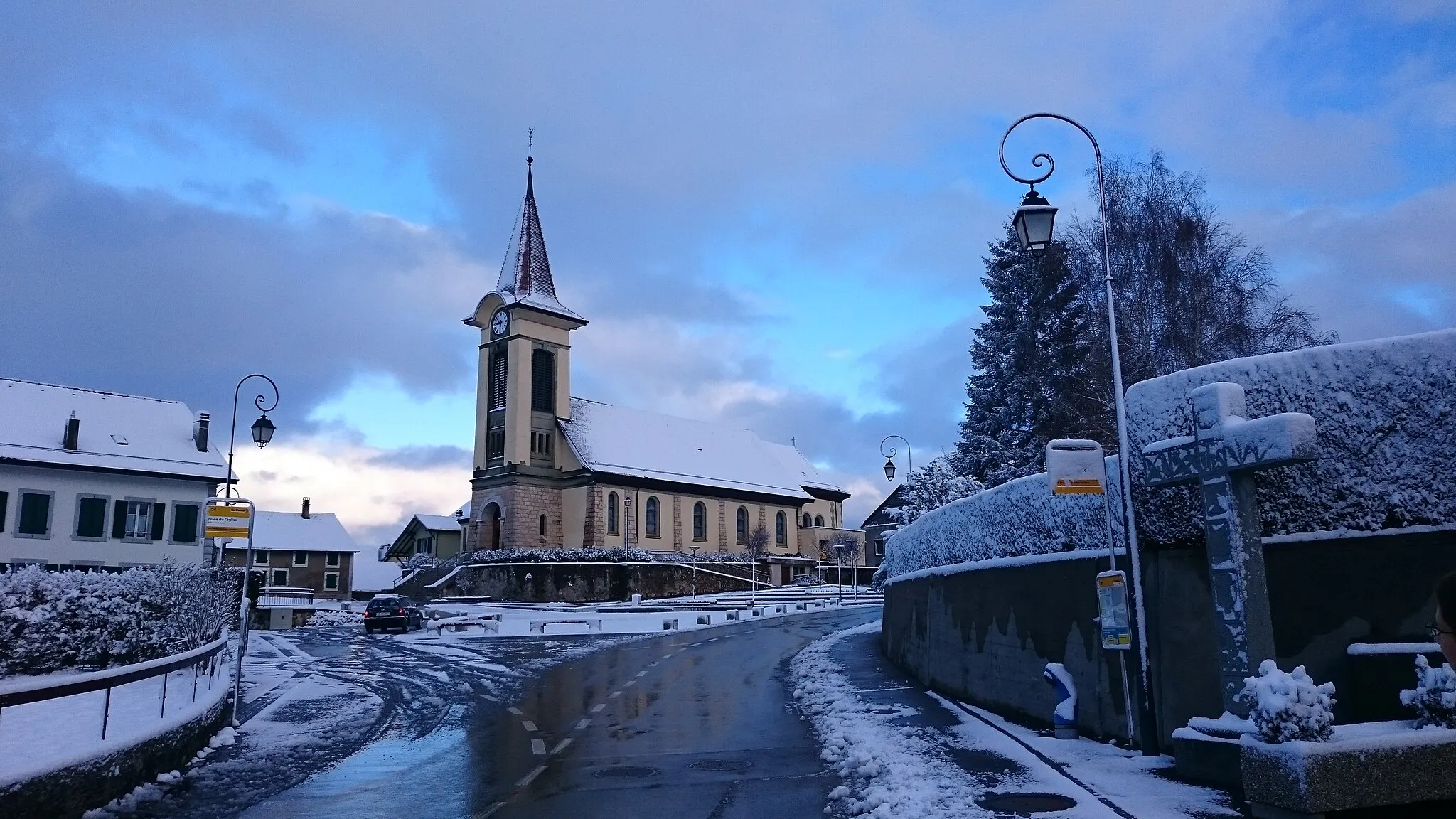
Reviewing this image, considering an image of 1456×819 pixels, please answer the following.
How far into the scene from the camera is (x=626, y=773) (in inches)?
410

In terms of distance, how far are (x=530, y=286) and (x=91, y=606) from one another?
4971cm

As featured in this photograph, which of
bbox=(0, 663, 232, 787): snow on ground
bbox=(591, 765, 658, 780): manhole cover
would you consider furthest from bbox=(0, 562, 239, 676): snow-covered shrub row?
bbox=(591, 765, 658, 780): manhole cover

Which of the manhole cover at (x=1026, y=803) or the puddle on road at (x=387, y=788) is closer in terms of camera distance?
the manhole cover at (x=1026, y=803)

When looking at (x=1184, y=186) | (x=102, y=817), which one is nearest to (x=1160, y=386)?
(x=102, y=817)

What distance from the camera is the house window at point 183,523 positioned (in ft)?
138

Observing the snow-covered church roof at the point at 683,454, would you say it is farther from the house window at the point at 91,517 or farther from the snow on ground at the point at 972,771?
the snow on ground at the point at 972,771

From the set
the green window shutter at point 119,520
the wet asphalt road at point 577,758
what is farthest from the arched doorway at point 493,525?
the wet asphalt road at point 577,758

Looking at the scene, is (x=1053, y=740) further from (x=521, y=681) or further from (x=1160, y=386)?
(x=521, y=681)

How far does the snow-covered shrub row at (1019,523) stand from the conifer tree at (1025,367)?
15.7m

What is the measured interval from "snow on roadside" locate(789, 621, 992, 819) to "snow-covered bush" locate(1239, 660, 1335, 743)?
2.26 metres

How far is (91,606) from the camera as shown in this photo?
14305 mm

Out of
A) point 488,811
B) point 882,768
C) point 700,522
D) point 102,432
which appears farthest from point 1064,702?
point 700,522

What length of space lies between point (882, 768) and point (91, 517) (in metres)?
41.2

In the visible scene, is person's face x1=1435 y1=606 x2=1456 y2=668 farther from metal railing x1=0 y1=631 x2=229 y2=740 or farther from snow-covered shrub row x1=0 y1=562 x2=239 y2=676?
snow-covered shrub row x1=0 y1=562 x2=239 y2=676
